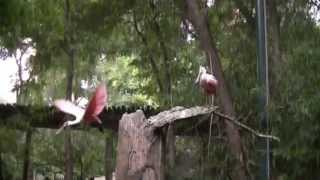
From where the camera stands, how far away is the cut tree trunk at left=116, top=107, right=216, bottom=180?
127 inches

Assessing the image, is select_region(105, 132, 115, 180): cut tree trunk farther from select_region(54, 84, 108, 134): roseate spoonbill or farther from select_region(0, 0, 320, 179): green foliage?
select_region(54, 84, 108, 134): roseate spoonbill

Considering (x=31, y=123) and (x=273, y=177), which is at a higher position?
(x=31, y=123)

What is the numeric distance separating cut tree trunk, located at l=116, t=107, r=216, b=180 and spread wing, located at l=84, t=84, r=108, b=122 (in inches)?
23.5

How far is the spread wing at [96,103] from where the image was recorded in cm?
264

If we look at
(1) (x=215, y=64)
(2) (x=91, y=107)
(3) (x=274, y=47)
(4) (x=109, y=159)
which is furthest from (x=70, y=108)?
(4) (x=109, y=159)

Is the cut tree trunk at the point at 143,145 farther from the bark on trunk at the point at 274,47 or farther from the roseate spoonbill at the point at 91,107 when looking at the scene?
the bark on trunk at the point at 274,47

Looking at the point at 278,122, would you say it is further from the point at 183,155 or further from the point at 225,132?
the point at 183,155

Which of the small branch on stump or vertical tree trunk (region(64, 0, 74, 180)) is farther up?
vertical tree trunk (region(64, 0, 74, 180))

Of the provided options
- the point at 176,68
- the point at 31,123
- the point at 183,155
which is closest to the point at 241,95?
the point at 183,155

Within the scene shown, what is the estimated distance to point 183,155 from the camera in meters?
7.71

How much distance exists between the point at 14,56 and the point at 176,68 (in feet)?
9.43

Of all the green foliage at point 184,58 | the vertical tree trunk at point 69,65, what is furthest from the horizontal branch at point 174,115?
the vertical tree trunk at point 69,65

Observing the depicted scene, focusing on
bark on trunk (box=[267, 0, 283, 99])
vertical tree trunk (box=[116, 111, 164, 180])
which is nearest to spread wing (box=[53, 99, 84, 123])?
vertical tree trunk (box=[116, 111, 164, 180])

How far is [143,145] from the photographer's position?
326 centimetres
